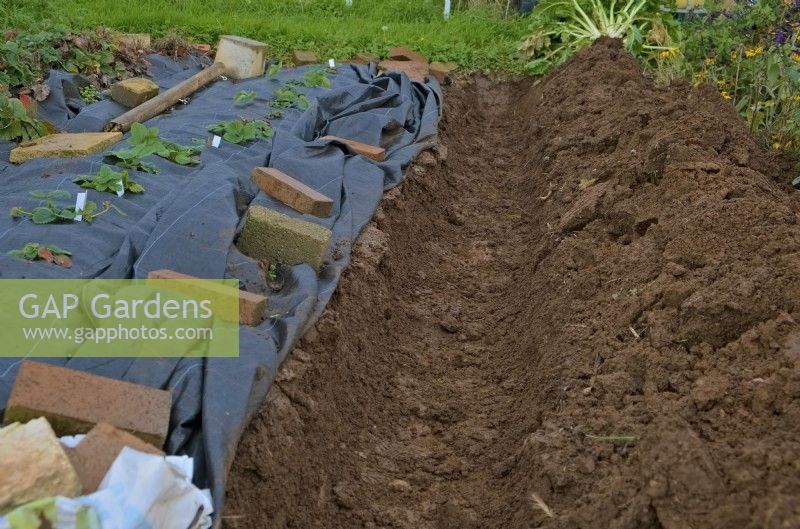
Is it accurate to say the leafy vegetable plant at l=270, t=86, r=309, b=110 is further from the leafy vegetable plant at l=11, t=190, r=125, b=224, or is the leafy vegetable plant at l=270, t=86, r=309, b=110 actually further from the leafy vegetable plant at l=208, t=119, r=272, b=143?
the leafy vegetable plant at l=11, t=190, r=125, b=224

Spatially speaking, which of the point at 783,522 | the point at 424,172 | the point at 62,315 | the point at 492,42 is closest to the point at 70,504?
the point at 62,315

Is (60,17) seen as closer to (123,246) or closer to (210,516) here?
(123,246)

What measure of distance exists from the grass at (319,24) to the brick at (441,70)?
0.41 meters

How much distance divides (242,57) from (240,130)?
2935 millimetres

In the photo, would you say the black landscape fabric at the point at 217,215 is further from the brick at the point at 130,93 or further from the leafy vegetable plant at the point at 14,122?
the leafy vegetable plant at the point at 14,122

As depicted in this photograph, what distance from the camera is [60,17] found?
30.7ft

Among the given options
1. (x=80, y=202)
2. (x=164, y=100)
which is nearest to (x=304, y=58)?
(x=164, y=100)

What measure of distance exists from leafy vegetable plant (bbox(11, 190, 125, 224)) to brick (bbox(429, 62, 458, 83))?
557 centimetres

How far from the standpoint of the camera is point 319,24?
11.2 m

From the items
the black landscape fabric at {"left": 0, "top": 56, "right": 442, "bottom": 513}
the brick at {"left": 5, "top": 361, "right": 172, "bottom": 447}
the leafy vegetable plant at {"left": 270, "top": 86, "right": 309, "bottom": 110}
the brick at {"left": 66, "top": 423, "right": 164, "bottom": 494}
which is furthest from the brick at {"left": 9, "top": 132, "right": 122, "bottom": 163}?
the brick at {"left": 66, "top": 423, "right": 164, "bottom": 494}

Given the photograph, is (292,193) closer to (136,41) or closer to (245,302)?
(245,302)

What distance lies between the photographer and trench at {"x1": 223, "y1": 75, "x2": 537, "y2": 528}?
347 cm

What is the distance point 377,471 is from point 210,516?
1.13 metres

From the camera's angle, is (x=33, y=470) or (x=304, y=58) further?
(x=304, y=58)
